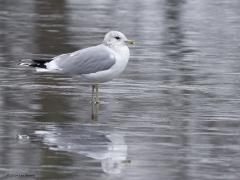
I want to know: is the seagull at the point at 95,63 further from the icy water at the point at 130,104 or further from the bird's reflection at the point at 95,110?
the icy water at the point at 130,104

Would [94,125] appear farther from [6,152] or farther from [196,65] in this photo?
[196,65]

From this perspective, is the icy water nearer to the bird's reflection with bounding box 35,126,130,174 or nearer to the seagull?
the bird's reflection with bounding box 35,126,130,174

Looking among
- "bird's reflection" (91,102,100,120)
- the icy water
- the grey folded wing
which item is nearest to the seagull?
the grey folded wing

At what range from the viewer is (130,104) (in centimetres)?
1110

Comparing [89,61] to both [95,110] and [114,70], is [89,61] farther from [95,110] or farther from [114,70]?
[95,110]

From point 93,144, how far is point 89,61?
2347mm

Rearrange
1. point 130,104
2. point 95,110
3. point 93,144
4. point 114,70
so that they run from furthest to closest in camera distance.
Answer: point 114,70 → point 130,104 → point 95,110 → point 93,144

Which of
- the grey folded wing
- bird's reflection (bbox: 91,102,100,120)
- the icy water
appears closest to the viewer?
the icy water

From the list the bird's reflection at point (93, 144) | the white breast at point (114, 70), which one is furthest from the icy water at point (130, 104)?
the white breast at point (114, 70)

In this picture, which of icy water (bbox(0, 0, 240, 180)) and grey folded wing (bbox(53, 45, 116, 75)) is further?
grey folded wing (bbox(53, 45, 116, 75))

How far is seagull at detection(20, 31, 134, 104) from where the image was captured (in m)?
11.2

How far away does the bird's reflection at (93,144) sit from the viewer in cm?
834

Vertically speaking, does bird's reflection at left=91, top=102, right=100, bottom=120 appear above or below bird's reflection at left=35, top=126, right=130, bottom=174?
above

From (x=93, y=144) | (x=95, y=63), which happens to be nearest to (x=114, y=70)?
(x=95, y=63)
